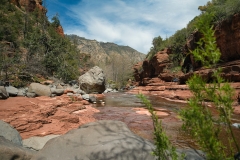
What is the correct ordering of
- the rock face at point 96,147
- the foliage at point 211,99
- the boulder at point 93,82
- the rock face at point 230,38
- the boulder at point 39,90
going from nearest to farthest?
the foliage at point 211,99 < the rock face at point 96,147 < the boulder at point 39,90 < the rock face at point 230,38 < the boulder at point 93,82

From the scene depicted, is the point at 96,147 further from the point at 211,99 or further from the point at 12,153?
the point at 211,99

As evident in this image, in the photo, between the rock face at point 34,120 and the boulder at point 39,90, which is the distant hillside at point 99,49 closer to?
the boulder at point 39,90

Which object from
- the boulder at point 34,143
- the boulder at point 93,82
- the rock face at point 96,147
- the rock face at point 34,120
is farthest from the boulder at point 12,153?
the boulder at point 93,82

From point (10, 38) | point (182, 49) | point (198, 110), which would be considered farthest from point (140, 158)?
point (10, 38)

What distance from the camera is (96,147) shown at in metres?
2.47

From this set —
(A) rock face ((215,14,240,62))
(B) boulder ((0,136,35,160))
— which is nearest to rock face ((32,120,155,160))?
(B) boulder ((0,136,35,160))

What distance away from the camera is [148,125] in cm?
601

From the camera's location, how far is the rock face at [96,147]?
2.33m

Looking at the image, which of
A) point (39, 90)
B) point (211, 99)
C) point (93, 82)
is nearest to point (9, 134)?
point (211, 99)

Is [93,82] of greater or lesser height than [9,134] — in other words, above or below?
above

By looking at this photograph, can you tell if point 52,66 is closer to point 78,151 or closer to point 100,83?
point 100,83

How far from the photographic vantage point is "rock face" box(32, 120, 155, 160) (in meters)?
2.33

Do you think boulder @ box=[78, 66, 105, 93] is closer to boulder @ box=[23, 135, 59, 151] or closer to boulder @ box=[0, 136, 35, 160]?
boulder @ box=[23, 135, 59, 151]

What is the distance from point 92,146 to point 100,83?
50.0ft
